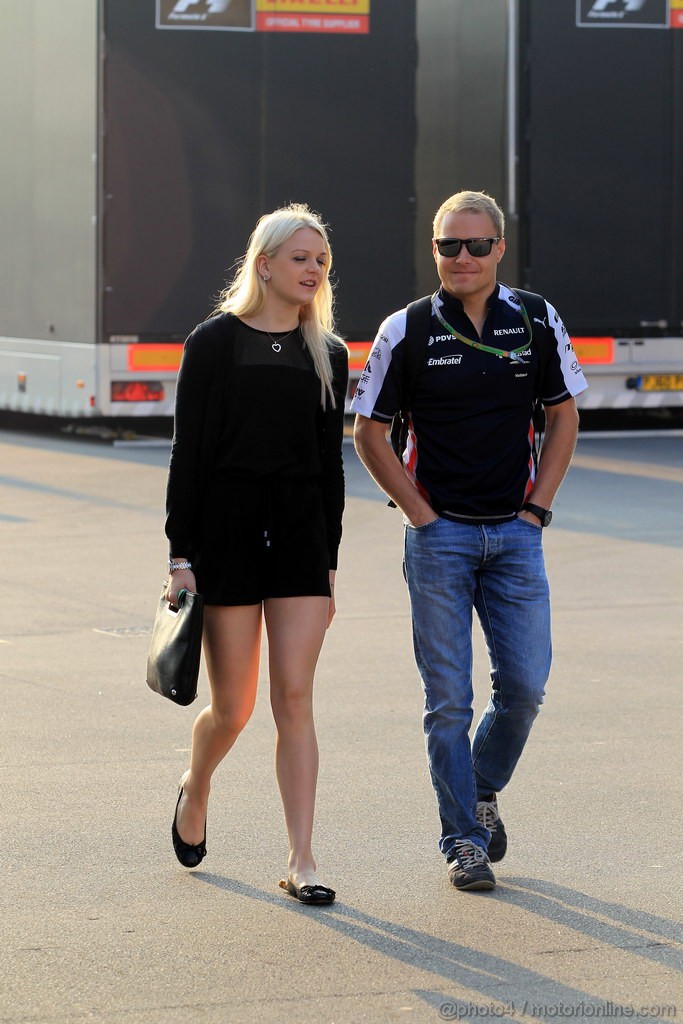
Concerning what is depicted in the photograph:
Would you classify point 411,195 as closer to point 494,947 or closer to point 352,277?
point 352,277

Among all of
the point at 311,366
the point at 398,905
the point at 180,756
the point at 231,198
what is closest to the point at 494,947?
the point at 398,905

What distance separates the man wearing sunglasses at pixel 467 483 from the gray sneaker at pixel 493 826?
0.02 m

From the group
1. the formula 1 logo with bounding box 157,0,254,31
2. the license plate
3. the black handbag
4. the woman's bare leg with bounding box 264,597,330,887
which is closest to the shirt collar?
the woman's bare leg with bounding box 264,597,330,887

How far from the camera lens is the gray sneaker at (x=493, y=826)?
531cm

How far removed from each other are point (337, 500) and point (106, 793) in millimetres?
1497

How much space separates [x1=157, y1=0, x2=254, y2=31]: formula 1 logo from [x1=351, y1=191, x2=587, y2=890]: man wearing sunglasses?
483 inches

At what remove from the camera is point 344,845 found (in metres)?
5.50

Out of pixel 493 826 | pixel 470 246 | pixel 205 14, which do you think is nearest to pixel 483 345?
pixel 470 246

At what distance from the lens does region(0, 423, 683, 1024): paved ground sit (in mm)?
4297

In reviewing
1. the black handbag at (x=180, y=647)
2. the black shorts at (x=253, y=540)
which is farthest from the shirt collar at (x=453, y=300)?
the black handbag at (x=180, y=647)

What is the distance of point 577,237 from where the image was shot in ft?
59.9

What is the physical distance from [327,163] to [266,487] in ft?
42.4

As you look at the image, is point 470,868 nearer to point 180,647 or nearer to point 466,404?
point 180,647

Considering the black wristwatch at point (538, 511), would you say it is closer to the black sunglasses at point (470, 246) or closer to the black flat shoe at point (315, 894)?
the black sunglasses at point (470, 246)
